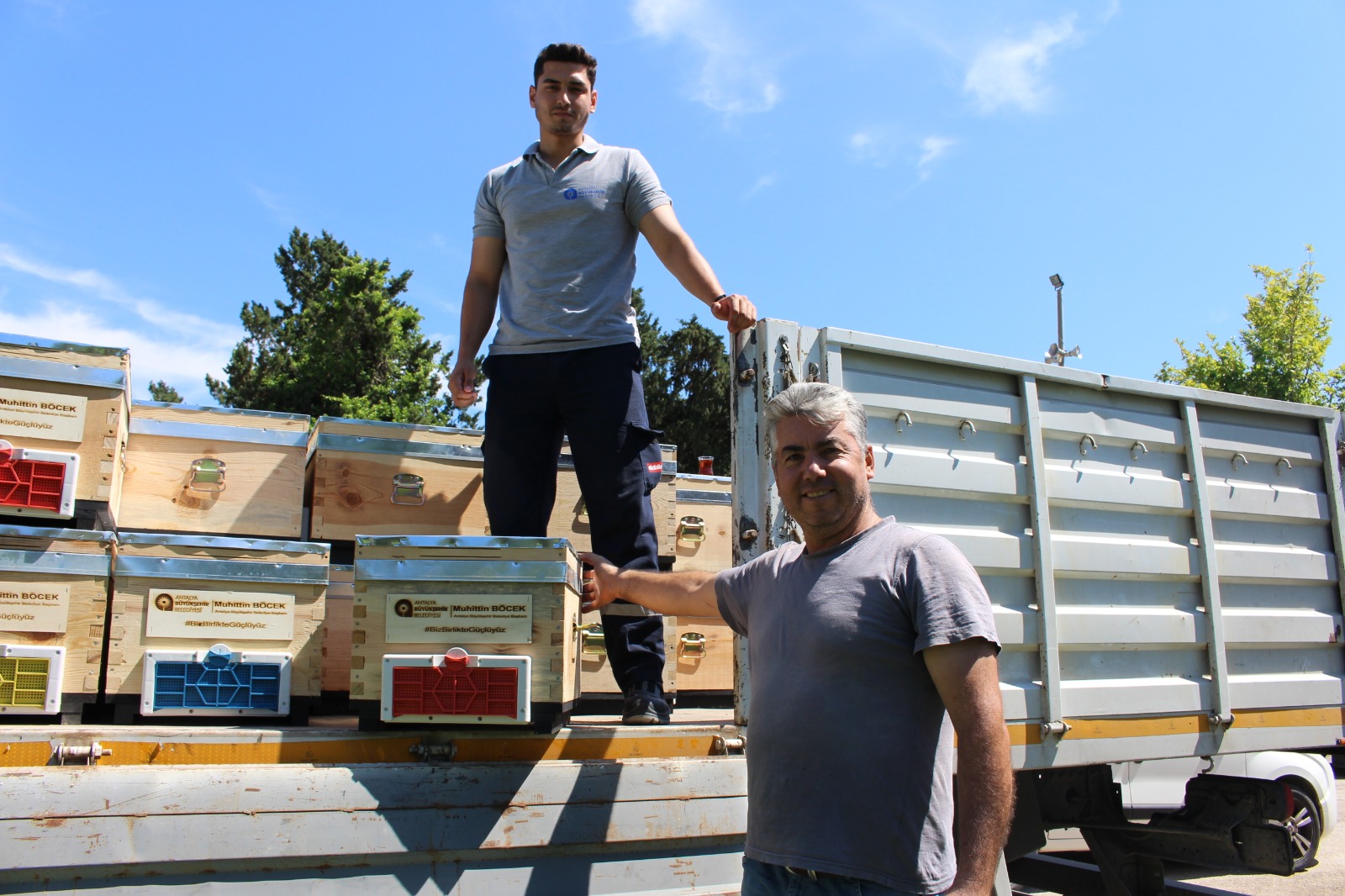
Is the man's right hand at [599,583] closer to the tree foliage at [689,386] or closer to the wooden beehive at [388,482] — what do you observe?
the wooden beehive at [388,482]

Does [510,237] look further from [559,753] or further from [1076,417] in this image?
[1076,417]

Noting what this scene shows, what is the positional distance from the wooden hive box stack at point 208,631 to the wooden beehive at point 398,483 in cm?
70

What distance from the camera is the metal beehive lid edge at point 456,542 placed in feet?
9.15

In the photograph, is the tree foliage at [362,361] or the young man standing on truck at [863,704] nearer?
the young man standing on truck at [863,704]

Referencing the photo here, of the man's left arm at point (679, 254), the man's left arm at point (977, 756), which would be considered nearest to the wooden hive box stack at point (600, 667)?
the man's left arm at point (679, 254)

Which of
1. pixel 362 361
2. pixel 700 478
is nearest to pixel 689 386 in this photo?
pixel 362 361

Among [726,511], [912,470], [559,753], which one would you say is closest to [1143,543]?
[912,470]

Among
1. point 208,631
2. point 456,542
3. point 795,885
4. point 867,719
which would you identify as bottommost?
point 795,885

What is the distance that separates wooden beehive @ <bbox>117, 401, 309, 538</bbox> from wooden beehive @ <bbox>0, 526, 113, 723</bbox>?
63 centimetres

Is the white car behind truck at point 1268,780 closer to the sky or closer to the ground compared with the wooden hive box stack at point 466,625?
closer to the ground

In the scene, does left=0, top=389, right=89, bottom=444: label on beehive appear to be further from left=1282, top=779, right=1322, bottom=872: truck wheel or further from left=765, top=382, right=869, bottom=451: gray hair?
left=1282, top=779, right=1322, bottom=872: truck wheel

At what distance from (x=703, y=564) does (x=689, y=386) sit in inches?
986

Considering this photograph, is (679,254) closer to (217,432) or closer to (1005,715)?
(217,432)

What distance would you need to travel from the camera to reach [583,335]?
11.2ft
